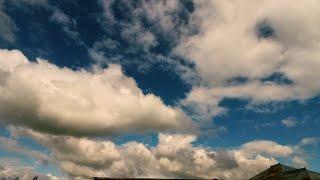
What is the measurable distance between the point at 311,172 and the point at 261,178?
833cm

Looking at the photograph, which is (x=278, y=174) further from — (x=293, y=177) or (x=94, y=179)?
(x=94, y=179)

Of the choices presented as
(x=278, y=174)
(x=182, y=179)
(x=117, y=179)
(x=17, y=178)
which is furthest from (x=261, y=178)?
(x=17, y=178)

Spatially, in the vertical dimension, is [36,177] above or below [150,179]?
above

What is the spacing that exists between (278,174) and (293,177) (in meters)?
3.46

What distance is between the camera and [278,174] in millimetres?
50469

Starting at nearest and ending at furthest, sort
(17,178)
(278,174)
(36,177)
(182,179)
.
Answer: (278,174) < (182,179) < (36,177) < (17,178)

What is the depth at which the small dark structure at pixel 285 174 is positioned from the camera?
45969 millimetres

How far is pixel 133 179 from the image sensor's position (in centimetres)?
5191

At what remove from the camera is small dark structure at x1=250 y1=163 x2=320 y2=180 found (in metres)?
46.0

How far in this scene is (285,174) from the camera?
49.2 m

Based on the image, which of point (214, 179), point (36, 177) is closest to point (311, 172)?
point (214, 179)

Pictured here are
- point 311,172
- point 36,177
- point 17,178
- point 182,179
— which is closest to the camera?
point 311,172

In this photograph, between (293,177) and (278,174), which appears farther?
(278,174)

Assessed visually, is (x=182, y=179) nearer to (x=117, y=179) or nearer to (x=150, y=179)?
(x=150, y=179)
